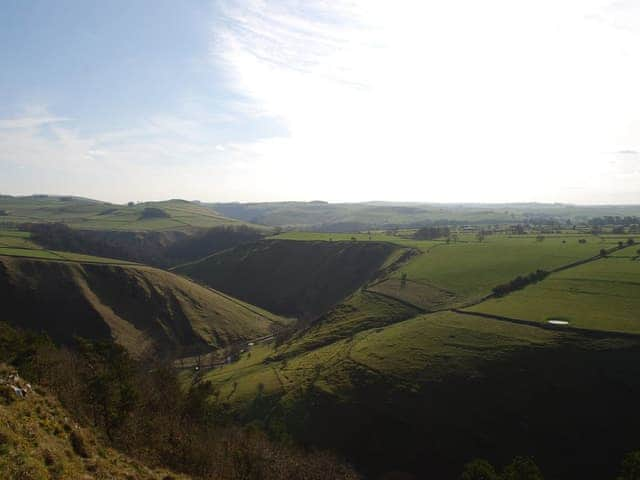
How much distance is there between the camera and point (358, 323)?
10088cm

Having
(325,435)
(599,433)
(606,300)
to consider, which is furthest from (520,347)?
(325,435)

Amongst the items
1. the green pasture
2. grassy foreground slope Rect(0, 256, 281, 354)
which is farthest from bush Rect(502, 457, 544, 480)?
grassy foreground slope Rect(0, 256, 281, 354)

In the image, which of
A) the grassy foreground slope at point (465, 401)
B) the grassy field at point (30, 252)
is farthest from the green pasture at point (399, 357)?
the grassy field at point (30, 252)

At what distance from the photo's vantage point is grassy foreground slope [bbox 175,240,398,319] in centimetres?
16338

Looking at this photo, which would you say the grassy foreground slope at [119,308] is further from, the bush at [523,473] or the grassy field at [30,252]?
the bush at [523,473]

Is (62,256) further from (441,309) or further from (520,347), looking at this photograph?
(520,347)

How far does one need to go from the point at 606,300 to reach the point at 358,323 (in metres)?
51.8

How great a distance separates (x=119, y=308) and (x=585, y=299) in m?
122

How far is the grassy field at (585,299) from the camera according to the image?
73.6 meters

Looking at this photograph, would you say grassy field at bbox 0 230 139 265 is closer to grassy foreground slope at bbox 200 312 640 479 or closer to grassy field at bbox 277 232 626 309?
grassy foreground slope at bbox 200 312 640 479

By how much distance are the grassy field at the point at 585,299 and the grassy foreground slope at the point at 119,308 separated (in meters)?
78.9

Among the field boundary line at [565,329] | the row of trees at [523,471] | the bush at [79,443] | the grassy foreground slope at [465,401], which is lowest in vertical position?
the grassy foreground slope at [465,401]

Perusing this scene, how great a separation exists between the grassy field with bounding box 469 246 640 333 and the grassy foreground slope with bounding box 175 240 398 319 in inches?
2568

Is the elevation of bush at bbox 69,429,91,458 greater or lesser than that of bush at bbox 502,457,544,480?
greater
